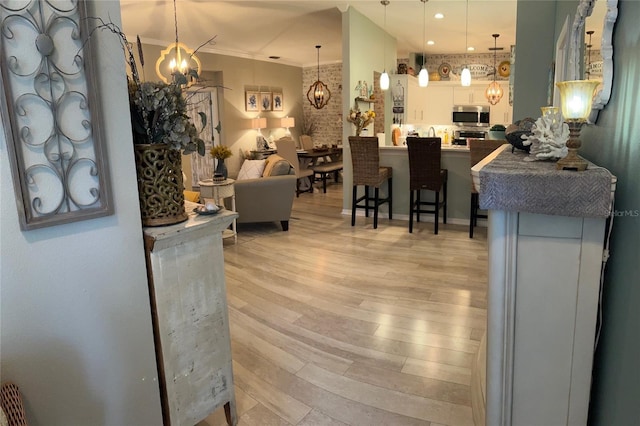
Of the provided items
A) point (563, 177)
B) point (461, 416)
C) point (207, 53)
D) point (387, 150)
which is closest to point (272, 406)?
point (461, 416)

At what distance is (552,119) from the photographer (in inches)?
68.4

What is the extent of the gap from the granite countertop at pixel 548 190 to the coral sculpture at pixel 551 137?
0.73ft

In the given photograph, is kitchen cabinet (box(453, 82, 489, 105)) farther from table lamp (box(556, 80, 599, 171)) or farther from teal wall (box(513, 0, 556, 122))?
table lamp (box(556, 80, 599, 171))

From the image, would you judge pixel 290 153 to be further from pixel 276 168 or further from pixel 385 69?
pixel 276 168

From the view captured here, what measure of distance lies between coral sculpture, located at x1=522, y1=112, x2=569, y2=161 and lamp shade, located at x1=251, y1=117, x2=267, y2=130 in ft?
26.2

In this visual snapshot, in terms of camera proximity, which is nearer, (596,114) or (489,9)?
(596,114)

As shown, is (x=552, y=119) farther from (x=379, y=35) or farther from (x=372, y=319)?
(x=379, y=35)

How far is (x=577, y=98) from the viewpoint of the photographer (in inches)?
57.7

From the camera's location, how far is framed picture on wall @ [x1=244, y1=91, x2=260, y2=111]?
9.50 meters

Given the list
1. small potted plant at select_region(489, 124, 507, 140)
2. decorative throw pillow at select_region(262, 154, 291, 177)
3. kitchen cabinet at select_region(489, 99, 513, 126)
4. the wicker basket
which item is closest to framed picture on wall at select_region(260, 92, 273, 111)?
decorative throw pillow at select_region(262, 154, 291, 177)

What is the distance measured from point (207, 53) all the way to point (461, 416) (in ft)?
26.8

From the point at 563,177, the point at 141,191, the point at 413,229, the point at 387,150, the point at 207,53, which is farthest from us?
the point at 207,53

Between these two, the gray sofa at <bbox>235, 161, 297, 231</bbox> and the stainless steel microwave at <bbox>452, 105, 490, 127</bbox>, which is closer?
the gray sofa at <bbox>235, 161, 297, 231</bbox>

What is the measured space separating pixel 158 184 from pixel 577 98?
1.55 meters
